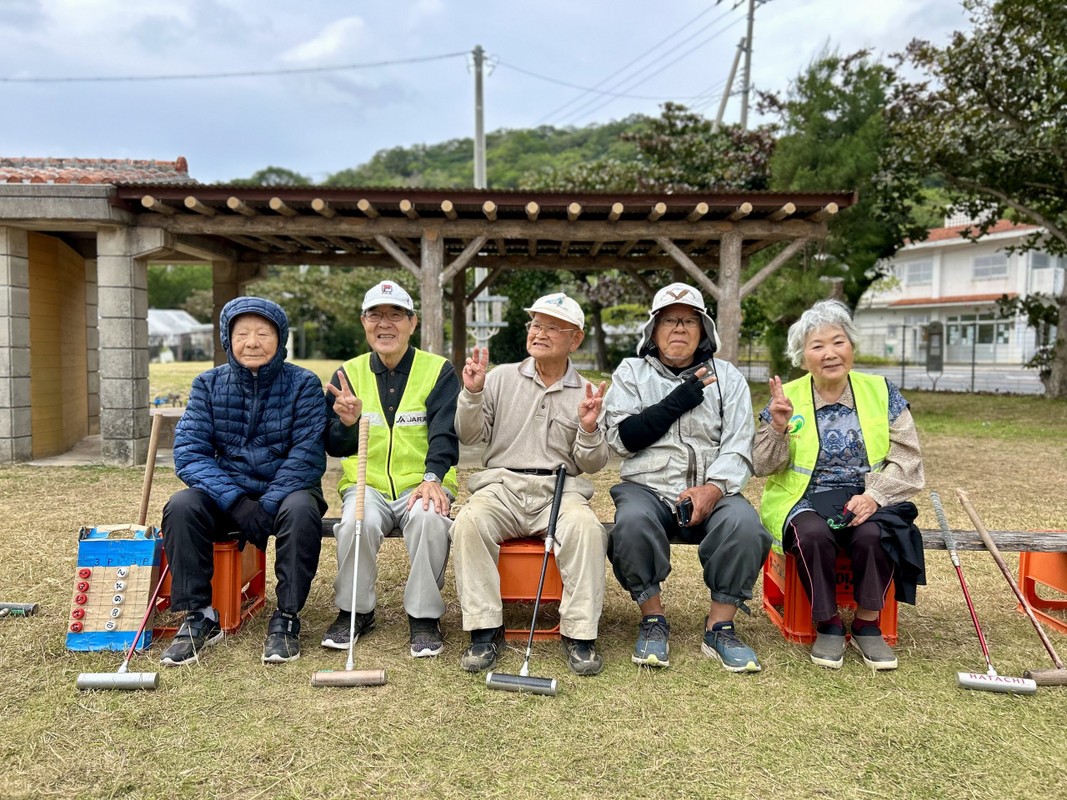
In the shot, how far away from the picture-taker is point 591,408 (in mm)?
3061

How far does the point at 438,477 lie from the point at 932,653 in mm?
2120

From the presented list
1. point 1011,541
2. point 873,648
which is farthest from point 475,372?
point 1011,541

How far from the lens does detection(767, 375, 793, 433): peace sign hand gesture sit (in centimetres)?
302

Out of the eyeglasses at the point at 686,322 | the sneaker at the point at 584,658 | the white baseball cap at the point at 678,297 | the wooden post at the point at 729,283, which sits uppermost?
the wooden post at the point at 729,283

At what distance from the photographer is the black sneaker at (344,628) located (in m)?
2.99

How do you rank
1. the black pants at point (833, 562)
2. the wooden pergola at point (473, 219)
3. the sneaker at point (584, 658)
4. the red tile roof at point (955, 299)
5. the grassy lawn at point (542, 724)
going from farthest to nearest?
the red tile roof at point (955, 299)
the wooden pergola at point (473, 219)
the black pants at point (833, 562)
the sneaker at point (584, 658)
the grassy lawn at point (542, 724)

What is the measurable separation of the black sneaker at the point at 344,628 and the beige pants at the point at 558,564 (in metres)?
0.48

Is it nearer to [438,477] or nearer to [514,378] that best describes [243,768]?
[438,477]

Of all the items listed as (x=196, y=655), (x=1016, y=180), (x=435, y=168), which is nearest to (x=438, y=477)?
(x=196, y=655)

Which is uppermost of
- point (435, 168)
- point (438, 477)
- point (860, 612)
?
point (435, 168)

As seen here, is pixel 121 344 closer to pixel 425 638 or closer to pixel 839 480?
pixel 425 638

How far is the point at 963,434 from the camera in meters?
10.5

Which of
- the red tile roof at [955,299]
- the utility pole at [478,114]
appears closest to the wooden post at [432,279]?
the utility pole at [478,114]

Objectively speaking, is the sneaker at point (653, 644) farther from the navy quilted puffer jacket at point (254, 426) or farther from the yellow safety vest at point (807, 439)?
the navy quilted puffer jacket at point (254, 426)
